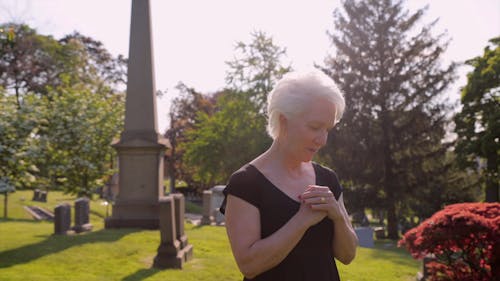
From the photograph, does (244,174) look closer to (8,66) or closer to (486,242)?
(486,242)

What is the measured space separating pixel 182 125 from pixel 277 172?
151 feet

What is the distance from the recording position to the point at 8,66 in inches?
1676

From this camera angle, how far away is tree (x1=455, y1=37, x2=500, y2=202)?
2234cm

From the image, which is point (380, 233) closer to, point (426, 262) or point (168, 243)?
point (426, 262)

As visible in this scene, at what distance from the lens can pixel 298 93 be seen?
256 centimetres

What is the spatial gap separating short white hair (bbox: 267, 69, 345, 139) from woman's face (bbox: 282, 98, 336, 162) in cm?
3

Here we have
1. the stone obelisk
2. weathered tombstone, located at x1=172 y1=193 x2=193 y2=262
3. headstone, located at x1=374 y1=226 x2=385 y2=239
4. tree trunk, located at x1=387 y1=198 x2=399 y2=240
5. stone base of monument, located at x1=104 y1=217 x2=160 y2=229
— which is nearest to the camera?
weathered tombstone, located at x1=172 y1=193 x2=193 y2=262

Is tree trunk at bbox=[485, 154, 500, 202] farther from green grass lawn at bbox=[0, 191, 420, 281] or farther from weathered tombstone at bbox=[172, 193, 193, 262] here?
weathered tombstone at bbox=[172, 193, 193, 262]

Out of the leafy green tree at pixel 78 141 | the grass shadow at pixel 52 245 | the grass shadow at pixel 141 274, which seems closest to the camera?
the grass shadow at pixel 141 274

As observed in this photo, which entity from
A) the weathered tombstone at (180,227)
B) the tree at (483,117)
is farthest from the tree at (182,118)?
the weathered tombstone at (180,227)

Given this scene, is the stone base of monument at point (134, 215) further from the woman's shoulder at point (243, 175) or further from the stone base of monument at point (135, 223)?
the woman's shoulder at point (243, 175)

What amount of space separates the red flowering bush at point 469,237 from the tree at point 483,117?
45.2 ft

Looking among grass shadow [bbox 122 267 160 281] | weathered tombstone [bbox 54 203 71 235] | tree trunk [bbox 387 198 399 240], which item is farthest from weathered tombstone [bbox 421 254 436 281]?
tree trunk [bbox 387 198 399 240]

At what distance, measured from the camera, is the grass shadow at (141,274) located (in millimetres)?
9555
